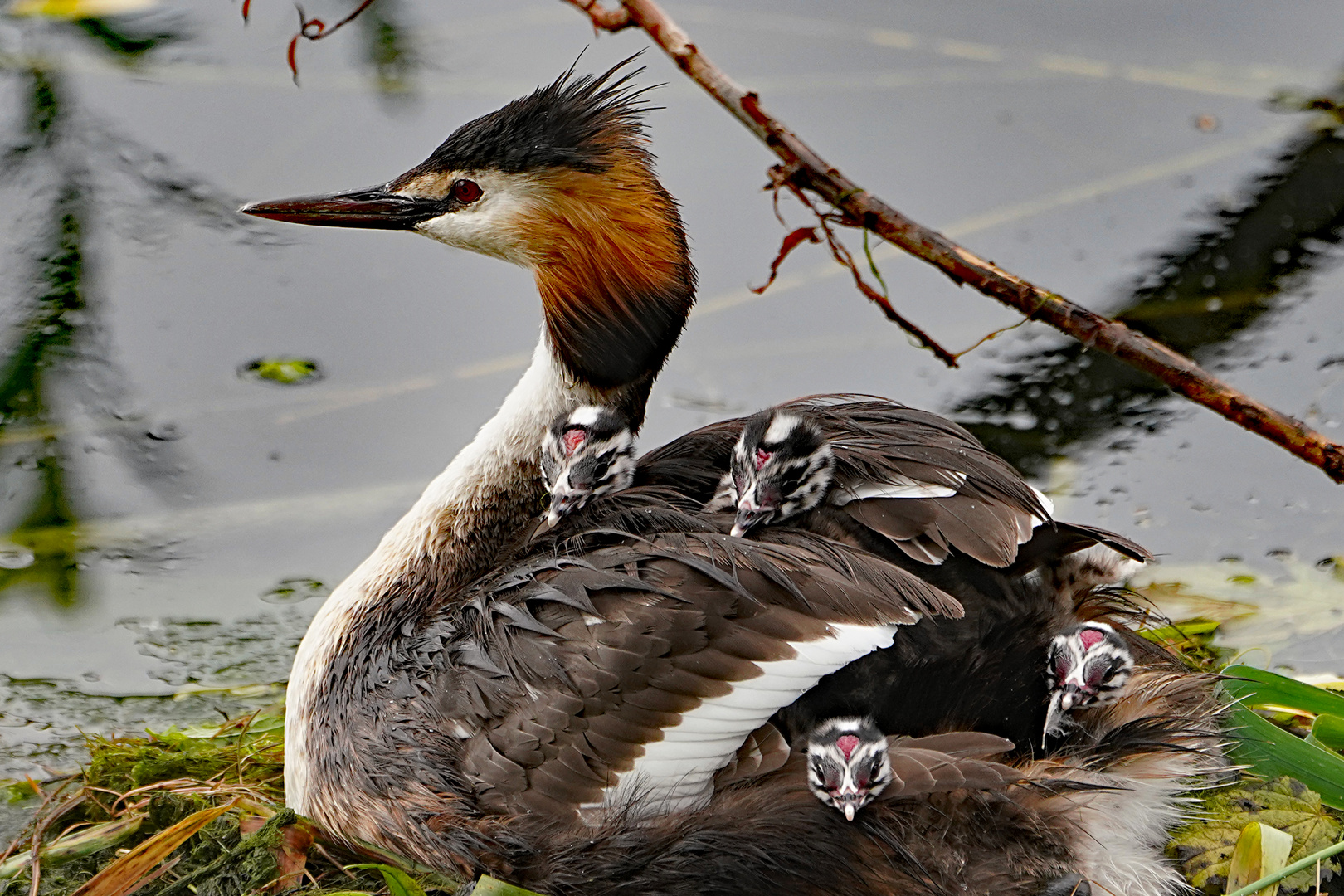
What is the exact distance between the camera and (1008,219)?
15.5ft

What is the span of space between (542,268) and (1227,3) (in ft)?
11.1

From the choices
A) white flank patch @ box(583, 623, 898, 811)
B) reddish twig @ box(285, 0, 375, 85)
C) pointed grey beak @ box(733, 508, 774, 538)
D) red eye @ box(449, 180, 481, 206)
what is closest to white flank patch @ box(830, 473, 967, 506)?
pointed grey beak @ box(733, 508, 774, 538)

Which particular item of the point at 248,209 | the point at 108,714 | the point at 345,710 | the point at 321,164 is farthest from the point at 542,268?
the point at 321,164

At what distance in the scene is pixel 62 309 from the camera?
452 cm

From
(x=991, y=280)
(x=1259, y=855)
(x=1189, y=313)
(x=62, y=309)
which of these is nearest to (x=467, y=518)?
(x=991, y=280)

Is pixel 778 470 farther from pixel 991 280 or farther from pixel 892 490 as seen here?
pixel 991 280

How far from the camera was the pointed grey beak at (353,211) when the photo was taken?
10.4ft

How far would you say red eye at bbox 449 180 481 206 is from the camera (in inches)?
122

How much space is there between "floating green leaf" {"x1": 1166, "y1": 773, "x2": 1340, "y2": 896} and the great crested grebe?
0.25 feet

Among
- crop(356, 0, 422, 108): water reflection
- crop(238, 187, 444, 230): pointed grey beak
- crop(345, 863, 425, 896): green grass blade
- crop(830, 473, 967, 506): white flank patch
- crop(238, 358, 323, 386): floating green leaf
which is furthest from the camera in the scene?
crop(356, 0, 422, 108): water reflection

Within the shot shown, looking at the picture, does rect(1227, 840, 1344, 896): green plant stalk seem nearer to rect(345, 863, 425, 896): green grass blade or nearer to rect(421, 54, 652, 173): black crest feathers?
rect(345, 863, 425, 896): green grass blade

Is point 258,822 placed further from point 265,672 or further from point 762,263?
point 762,263

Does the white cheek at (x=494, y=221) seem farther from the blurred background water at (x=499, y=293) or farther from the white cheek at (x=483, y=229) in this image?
the blurred background water at (x=499, y=293)

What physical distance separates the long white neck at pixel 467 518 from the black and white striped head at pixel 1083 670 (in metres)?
1.08
